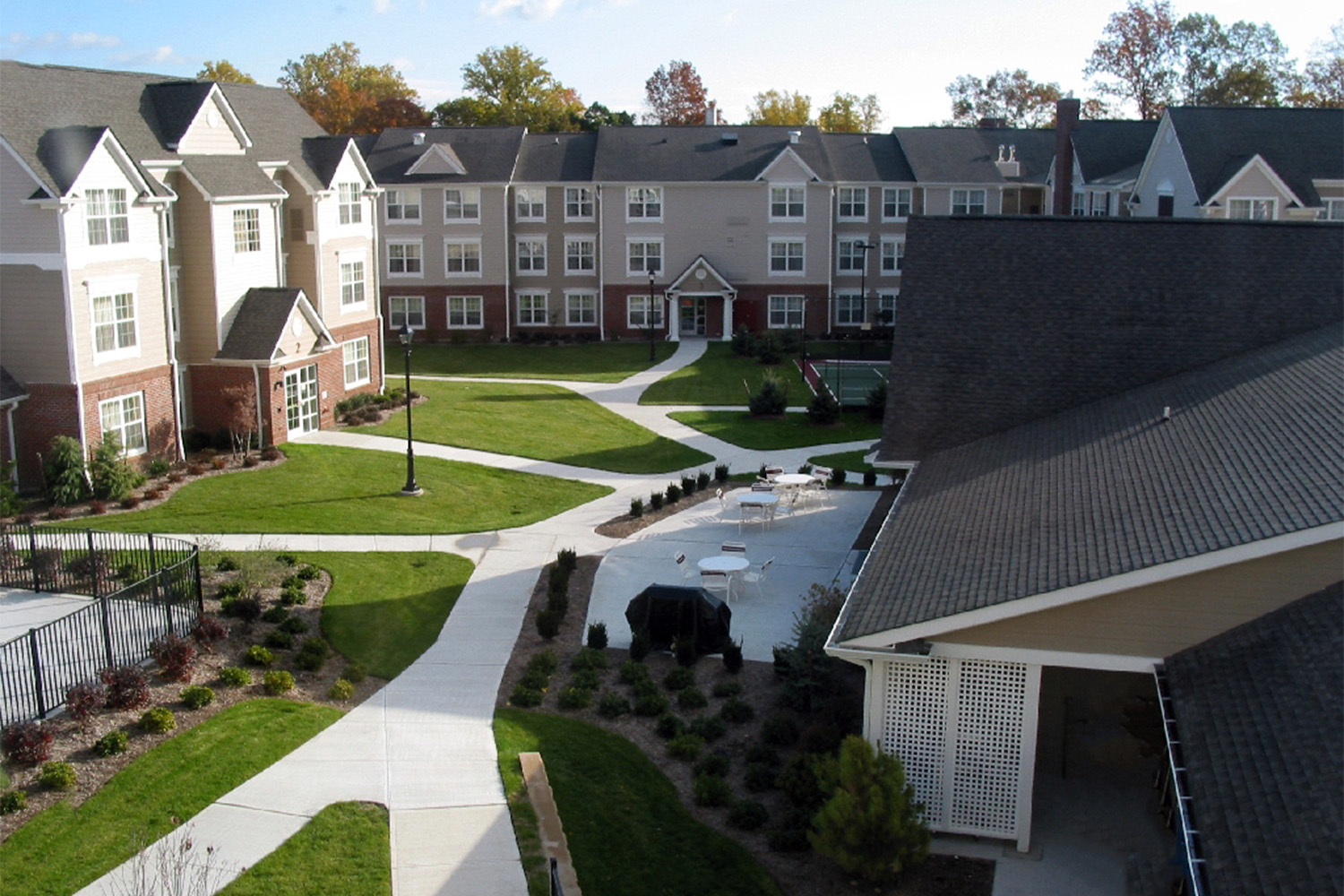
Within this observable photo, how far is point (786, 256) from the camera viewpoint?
60.8 metres

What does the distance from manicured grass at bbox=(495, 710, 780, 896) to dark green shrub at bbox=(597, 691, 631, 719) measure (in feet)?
1.50

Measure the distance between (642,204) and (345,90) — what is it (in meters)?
40.7

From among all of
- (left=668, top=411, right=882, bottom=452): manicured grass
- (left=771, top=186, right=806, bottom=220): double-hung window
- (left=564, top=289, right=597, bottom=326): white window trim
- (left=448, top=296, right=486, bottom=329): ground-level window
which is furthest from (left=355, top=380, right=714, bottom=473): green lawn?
(left=771, top=186, right=806, bottom=220): double-hung window

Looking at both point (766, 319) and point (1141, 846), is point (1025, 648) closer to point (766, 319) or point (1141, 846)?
point (1141, 846)

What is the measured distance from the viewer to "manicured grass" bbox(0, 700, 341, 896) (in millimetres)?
14023

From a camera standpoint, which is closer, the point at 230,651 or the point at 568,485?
the point at 230,651

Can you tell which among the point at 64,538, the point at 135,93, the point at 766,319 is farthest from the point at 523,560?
the point at 766,319

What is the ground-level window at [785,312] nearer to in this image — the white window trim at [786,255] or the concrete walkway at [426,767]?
the white window trim at [786,255]

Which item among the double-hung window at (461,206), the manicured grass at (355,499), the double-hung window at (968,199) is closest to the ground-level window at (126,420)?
the manicured grass at (355,499)

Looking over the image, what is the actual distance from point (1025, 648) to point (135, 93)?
101 ft

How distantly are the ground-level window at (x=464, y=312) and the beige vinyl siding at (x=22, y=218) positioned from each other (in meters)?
31.5

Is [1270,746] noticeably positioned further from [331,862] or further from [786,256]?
[786,256]

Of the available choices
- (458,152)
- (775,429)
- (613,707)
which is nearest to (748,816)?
(613,707)

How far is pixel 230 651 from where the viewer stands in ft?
67.6
